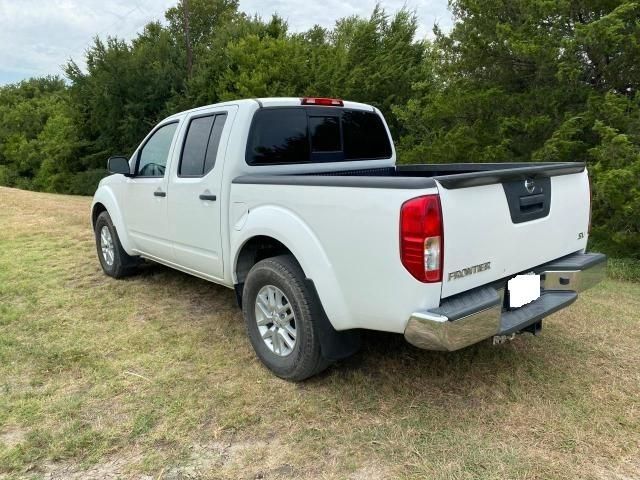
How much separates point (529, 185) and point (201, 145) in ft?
8.31

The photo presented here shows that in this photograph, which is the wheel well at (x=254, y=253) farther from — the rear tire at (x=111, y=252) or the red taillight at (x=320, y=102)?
the rear tire at (x=111, y=252)

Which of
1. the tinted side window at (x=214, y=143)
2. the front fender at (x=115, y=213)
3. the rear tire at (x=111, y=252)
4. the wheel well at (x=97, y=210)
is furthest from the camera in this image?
the wheel well at (x=97, y=210)

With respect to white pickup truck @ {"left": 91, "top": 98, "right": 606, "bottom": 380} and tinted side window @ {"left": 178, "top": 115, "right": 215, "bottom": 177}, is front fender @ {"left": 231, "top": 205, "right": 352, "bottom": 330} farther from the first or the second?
tinted side window @ {"left": 178, "top": 115, "right": 215, "bottom": 177}

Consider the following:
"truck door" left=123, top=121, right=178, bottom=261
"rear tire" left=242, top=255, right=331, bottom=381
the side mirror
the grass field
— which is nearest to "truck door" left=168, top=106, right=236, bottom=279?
"truck door" left=123, top=121, right=178, bottom=261

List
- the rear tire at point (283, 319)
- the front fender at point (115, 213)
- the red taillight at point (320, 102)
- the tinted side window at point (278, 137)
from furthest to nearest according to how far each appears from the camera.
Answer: the front fender at point (115, 213) < the red taillight at point (320, 102) < the tinted side window at point (278, 137) < the rear tire at point (283, 319)

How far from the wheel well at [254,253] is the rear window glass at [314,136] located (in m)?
0.61

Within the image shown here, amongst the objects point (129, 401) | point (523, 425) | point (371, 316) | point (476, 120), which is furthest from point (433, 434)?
point (476, 120)

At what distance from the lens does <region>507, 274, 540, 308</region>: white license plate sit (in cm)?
299

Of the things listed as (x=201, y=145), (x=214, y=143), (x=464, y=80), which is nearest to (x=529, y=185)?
(x=214, y=143)

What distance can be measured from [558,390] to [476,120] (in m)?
7.36

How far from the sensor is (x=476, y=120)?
966cm

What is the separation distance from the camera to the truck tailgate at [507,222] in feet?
8.44

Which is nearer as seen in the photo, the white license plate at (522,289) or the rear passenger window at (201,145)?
the white license plate at (522,289)

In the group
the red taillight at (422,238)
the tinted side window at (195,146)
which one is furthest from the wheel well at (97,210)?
the red taillight at (422,238)
